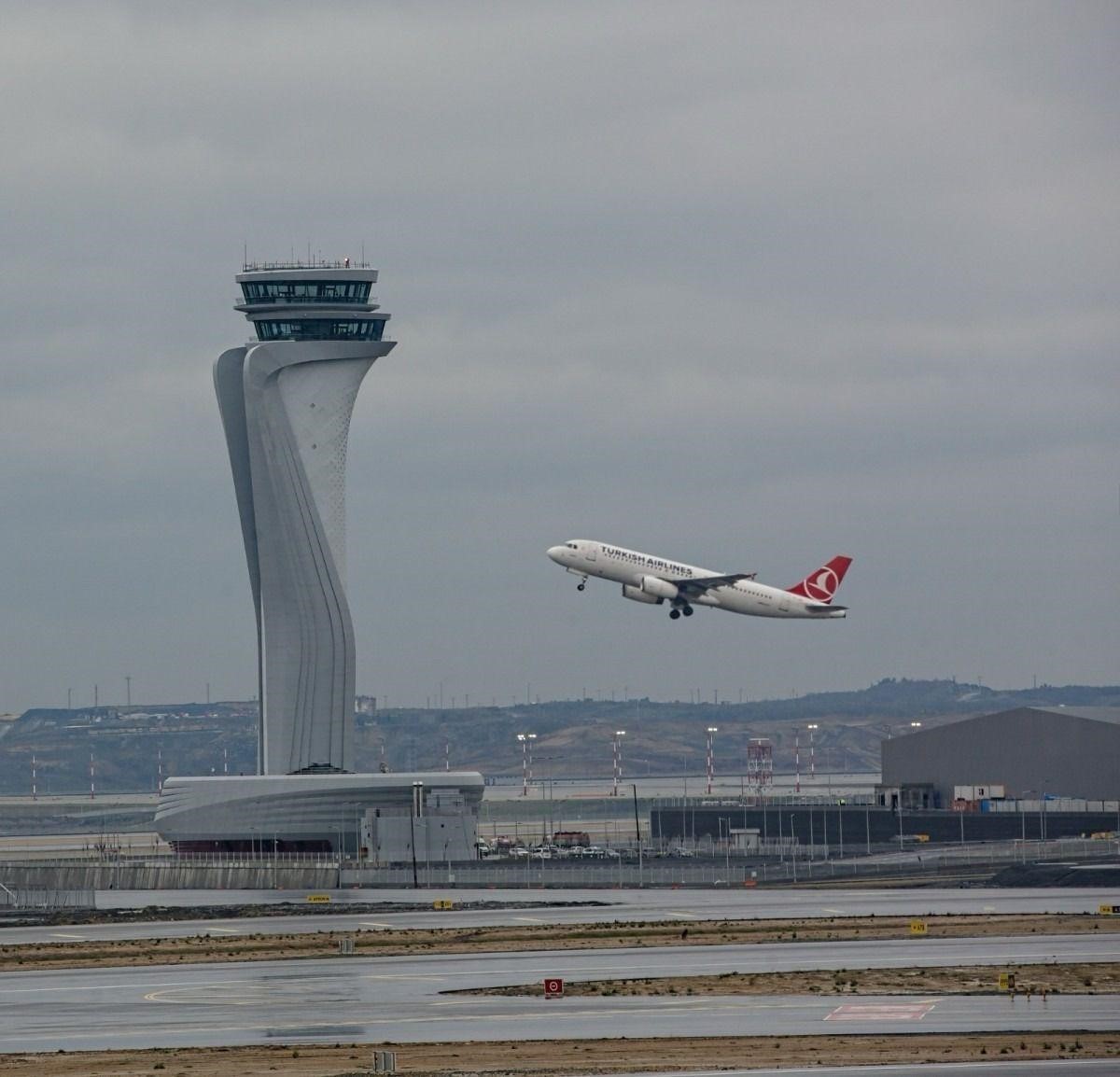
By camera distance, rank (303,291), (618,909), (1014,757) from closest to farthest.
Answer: (618,909) < (1014,757) < (303,291)

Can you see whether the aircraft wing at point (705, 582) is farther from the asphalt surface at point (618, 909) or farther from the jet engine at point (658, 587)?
the asphalt surface at point (618, 909)

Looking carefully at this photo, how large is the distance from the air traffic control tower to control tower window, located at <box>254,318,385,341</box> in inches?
4.4

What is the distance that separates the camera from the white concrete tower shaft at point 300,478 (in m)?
188

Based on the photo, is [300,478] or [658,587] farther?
[300,478]

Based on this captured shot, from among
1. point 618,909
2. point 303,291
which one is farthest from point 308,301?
point 618,909

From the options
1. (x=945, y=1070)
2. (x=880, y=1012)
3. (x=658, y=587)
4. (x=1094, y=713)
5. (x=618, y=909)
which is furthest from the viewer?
(x=1094, y=713)

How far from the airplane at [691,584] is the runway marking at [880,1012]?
3774 inches

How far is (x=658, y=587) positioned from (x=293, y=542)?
133ft

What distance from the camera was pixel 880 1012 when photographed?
5997 cm

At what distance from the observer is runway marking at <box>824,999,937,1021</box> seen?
193 feet

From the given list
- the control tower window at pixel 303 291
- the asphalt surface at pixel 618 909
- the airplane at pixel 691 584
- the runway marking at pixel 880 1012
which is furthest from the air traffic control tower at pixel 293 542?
the runway marking at pixel 880 1012

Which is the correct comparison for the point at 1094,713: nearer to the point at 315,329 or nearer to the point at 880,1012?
the point at 315,329

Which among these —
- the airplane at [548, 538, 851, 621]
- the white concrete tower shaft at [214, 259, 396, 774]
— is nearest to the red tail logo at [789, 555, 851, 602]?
the airplane at [548, 538, 851, 621]

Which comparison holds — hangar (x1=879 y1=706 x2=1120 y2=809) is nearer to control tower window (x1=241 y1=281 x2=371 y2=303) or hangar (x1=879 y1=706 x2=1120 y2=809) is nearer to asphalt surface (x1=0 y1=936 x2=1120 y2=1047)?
control tower window (x1=241 y1=281 x2=371 y2=303)
